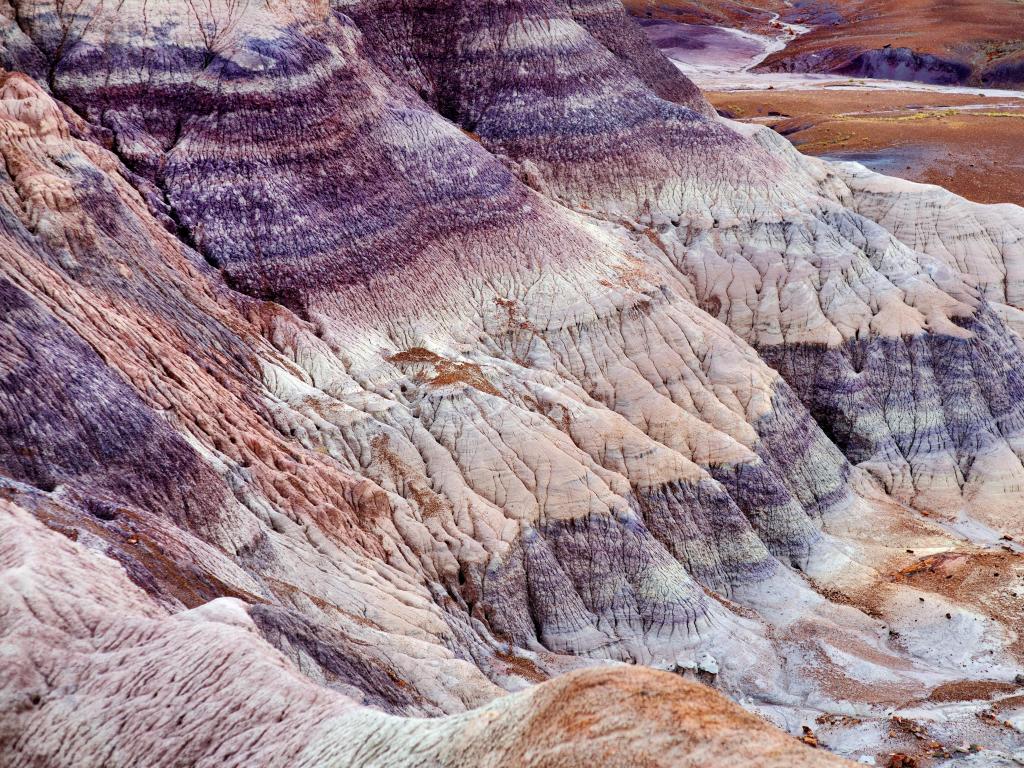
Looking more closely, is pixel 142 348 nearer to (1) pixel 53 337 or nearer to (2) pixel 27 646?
(1) pixel 53 337

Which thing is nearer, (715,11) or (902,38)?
(902,38)

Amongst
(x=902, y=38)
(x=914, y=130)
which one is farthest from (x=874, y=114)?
(x=902, y=38)

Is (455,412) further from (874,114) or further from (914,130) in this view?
(874,114)

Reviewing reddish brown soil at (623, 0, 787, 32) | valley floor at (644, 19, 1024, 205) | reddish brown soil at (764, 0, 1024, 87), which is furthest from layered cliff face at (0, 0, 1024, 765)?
reddish brown soil at (623, 0, 787, 32)

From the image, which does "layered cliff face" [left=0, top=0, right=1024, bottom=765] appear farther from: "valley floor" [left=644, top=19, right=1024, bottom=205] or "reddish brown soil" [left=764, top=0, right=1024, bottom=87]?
"reddish brown soil" [left=764, top=0, right=1024, bottom=87]

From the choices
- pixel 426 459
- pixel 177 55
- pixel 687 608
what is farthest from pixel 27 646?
pixel 177 55
